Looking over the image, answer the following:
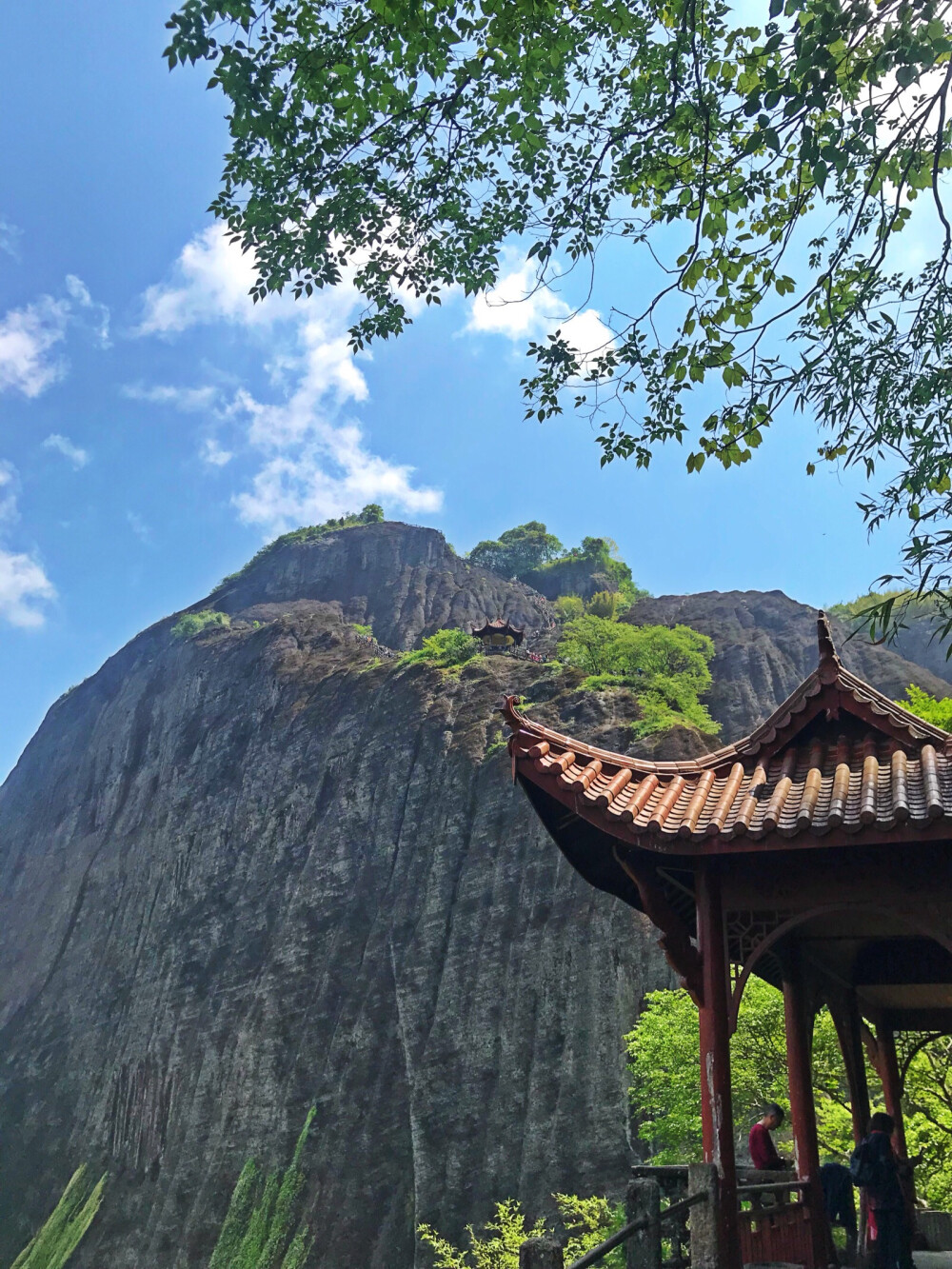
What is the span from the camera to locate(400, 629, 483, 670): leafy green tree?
132ft

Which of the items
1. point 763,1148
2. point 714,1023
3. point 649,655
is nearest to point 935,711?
point 763,1148

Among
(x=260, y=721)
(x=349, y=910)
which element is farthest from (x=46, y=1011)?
(x=349, y=910)

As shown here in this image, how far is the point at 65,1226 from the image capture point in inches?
1310

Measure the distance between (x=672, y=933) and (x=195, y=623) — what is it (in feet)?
187

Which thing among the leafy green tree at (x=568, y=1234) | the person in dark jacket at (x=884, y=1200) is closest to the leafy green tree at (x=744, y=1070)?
the leafy green tree at (x=568, y=1234)

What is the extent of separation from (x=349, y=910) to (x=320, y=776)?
735 centimetres

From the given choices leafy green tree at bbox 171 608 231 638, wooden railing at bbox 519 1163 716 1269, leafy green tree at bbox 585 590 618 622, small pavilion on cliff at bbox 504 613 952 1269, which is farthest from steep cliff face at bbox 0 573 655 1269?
leafy green tree at bbox 585 590 618 622

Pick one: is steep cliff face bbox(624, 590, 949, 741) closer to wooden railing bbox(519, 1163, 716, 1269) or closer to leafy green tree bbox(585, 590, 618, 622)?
leafy green tree bbox(585, 590, 618, 622)

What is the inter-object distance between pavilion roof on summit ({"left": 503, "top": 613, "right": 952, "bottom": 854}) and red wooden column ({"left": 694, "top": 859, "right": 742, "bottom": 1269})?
0.51 meters

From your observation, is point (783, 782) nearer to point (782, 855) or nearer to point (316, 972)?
point (782, 855)

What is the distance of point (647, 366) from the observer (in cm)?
716

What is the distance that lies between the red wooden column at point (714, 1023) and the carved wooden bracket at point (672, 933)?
140 mm

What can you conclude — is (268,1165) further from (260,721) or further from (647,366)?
(647,366)

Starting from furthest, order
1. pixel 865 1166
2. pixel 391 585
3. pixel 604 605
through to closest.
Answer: pixel 391 585, pixel 604 605, pixel 865 1166
